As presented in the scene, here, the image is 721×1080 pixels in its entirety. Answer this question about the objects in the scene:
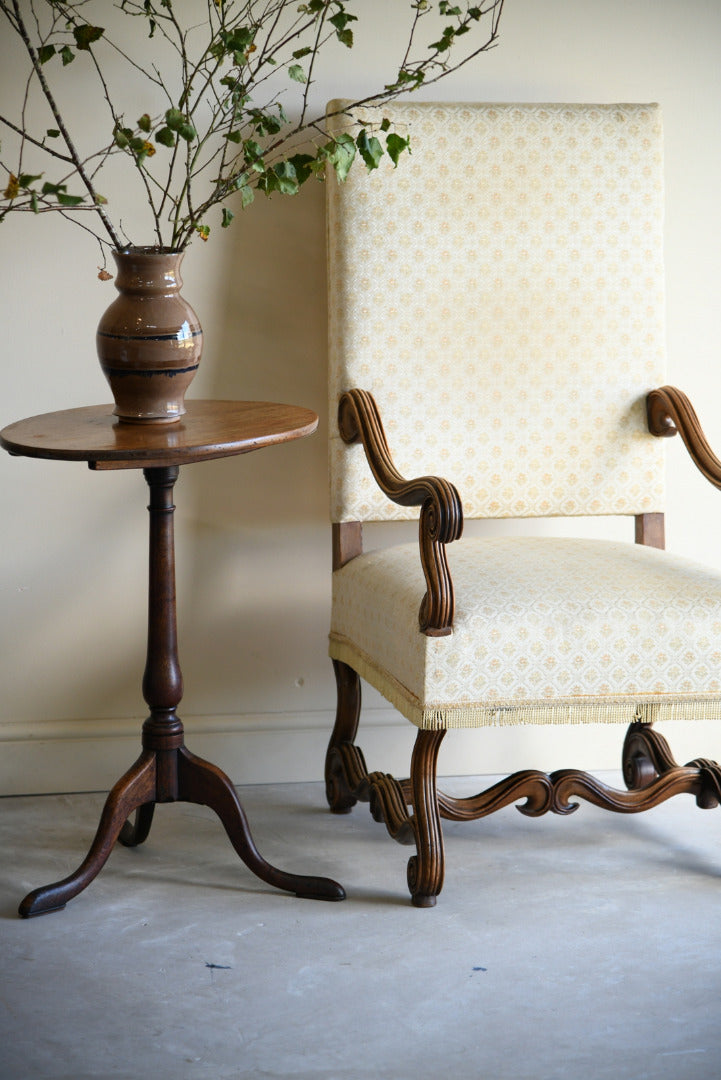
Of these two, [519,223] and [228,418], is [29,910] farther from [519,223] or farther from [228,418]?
[519,223]

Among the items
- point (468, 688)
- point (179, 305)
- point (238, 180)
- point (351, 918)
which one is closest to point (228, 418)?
point (179, 305)

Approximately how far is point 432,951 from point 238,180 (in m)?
1.19

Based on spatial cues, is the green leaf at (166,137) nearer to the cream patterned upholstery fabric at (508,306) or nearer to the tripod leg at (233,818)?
the cream patterned upholstery fabric at (508,306)

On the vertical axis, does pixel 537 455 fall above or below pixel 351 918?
above

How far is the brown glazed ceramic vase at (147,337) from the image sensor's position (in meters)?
1.67

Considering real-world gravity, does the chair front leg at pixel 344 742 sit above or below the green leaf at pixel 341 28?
below

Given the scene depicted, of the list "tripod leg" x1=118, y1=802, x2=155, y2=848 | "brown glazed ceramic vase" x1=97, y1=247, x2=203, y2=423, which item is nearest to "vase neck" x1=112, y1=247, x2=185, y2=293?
"brown glazed ceramic vase" x1=97, y1=247, x2=203, y2=423

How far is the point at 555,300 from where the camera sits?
2068mm

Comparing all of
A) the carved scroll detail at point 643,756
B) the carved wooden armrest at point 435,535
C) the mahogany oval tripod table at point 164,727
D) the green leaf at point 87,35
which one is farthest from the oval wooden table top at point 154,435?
the carved scroll detail at point 643,756

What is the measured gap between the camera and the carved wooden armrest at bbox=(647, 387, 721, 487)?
1915 mm

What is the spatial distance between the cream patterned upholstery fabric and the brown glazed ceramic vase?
1.28 feet

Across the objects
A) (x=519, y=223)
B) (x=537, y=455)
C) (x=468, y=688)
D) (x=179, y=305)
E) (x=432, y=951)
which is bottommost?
(x=432, y=951)

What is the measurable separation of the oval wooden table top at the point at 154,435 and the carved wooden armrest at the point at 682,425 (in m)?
0.66

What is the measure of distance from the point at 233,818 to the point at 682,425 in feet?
3.31
